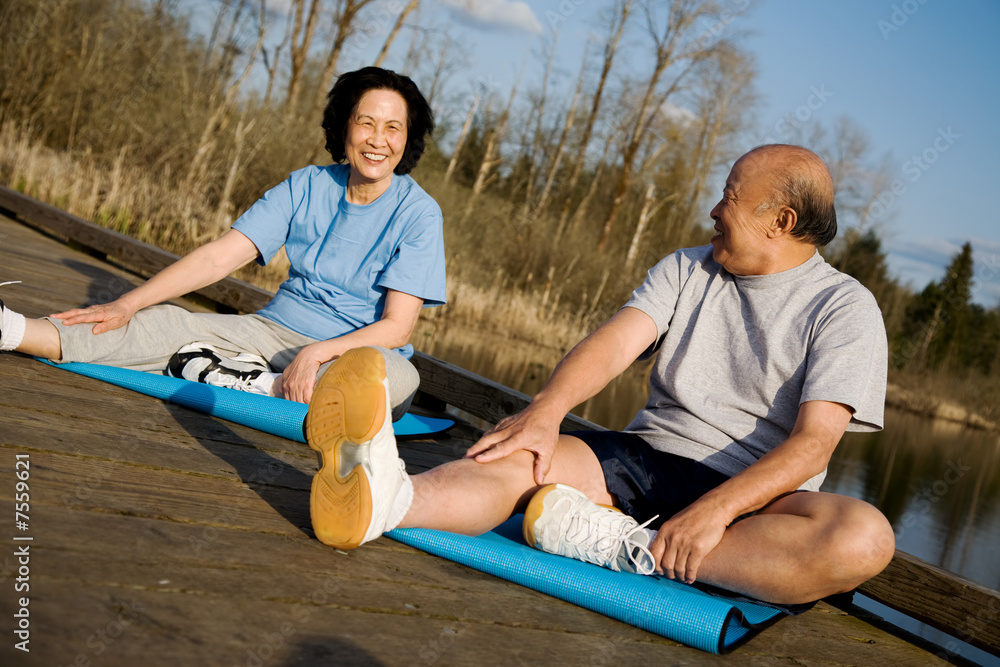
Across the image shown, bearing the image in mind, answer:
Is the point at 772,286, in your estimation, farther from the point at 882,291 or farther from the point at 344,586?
the point at 882,291

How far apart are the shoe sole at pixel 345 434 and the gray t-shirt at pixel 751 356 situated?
939 mm

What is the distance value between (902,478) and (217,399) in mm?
8282

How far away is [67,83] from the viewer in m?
10.4

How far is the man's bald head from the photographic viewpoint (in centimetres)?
214

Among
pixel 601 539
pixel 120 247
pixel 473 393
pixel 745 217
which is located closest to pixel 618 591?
pixel 601 539

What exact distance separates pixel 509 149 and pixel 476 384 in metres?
23.0

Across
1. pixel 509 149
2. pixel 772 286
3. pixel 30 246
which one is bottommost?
pixel 30 246

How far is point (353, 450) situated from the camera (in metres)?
1.60

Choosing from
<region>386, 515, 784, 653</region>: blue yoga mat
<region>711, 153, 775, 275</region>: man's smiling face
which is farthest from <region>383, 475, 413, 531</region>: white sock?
<region>711, 153, 775, 275</region>: man's smiling face

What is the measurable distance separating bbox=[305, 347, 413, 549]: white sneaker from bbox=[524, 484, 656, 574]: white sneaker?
15.3 inches

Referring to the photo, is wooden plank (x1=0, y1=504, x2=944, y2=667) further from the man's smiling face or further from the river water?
the river water

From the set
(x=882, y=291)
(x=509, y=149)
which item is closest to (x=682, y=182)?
(x=509, y=149)

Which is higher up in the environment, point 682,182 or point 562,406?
point 682,182

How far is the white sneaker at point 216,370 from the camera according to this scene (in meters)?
2.76
